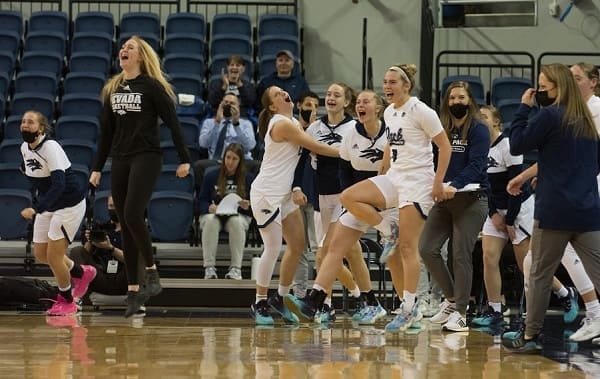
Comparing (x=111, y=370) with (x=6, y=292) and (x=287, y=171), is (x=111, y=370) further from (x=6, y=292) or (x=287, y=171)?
(x=6, y=292)

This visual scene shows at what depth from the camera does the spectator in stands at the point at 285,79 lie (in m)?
12.1

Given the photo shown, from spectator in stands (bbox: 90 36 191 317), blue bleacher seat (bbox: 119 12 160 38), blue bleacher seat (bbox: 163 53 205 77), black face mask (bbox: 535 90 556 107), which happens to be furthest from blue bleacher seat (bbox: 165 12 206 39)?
black face mask (bbox: 535 90 556 107)

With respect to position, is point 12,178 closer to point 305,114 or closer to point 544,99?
point 305,114

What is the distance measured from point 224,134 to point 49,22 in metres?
3.93

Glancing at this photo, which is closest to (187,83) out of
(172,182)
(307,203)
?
(172,182)

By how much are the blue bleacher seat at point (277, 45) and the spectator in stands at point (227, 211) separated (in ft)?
10.0

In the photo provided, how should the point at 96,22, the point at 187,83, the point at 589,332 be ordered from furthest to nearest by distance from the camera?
the point at 96,22
the point at 187,83
the point at 589,332

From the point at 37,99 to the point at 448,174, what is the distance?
19.8 ft

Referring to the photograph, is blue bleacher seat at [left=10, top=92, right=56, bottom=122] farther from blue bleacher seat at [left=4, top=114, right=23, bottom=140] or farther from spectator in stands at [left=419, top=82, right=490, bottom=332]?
spectator in stands at [left=419, top=82, right=490, bottom=332]

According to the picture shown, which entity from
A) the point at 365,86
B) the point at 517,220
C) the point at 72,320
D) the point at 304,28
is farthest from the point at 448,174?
the point at 304,28

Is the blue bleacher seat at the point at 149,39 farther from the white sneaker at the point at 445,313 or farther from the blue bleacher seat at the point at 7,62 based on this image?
the white sneaker at the point at 445,313

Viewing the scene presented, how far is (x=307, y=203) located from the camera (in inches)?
389

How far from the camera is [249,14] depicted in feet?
49.3

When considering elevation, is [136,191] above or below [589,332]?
above
